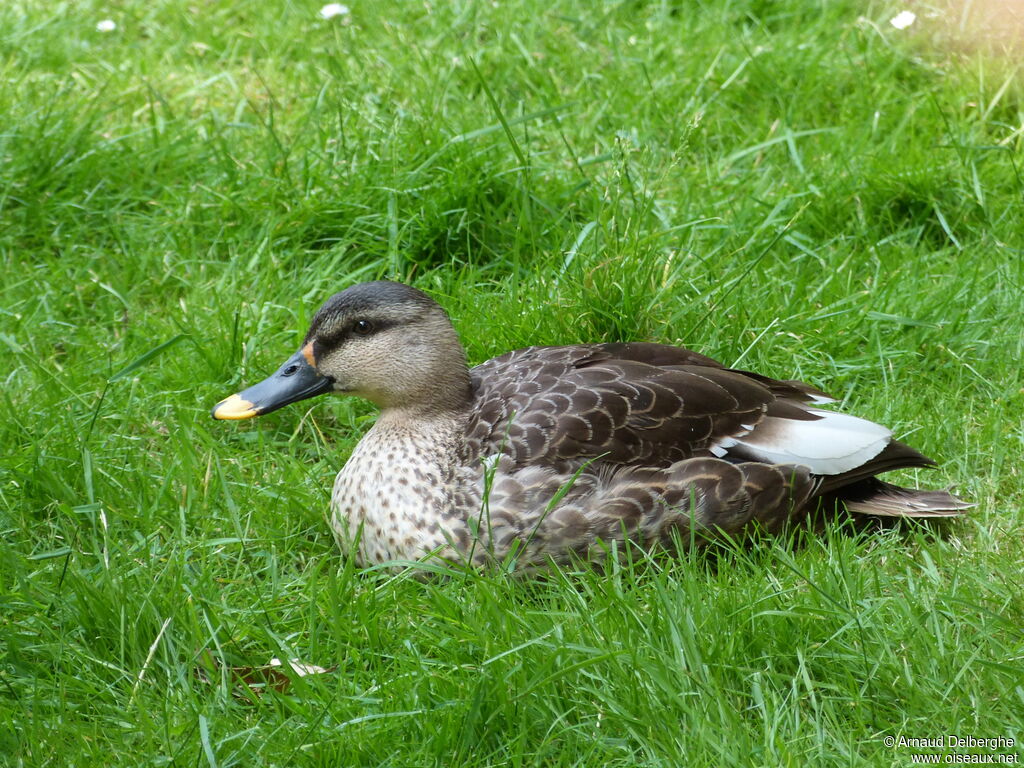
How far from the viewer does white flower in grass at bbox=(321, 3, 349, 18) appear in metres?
6.27

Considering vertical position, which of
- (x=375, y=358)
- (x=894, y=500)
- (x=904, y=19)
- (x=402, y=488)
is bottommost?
(x=894, y=500)

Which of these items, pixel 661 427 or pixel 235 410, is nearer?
pixel 661 427

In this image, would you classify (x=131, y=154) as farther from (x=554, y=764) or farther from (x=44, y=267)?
(x=554, y=764)

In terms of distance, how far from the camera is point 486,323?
184 inches

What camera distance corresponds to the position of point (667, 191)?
553 centimetres

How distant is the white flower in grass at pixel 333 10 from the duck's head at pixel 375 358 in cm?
271

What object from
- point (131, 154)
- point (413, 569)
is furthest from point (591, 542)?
point (131, 154)

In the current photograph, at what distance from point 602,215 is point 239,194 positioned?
163cm

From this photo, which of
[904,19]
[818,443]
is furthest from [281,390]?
[904,19]

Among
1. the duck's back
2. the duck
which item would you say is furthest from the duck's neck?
the duck's back

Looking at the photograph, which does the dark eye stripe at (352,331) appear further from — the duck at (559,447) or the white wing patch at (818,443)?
the white wing patch at (818,443)

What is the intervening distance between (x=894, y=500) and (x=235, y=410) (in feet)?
6.83

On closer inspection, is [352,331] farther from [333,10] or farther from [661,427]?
[333,10]

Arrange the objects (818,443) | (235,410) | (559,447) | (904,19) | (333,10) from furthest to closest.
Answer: (333,10) → (904,19) → (235,410) → (818,443) → (559,447)
